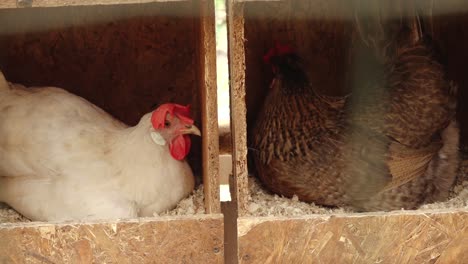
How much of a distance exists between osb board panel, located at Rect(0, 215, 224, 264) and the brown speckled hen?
476 millimetres

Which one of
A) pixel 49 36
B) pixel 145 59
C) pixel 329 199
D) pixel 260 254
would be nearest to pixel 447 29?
pixel 329 199

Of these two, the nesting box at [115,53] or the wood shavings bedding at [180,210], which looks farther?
the nesting box at [115,53]

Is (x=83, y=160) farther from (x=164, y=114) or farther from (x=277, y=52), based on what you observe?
(x=277, y=52)

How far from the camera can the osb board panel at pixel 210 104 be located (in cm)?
186

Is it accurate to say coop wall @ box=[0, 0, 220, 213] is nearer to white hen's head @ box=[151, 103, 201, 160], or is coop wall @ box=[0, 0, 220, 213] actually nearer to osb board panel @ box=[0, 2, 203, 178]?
osb board panel @ box=[0, 2, 203, 178]

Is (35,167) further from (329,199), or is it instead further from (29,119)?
(329,199)

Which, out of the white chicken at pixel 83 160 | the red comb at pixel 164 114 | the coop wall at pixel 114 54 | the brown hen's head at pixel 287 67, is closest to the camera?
the white chicken at pixel 83 160

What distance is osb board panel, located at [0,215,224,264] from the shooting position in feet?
5.90

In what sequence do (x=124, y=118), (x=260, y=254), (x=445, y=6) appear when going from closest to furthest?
(x=260, y=254) < (x=445, y=6) < (x=124, y=118)

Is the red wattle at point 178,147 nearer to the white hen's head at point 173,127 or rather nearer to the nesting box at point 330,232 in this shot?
the white hen's head at point 173,127

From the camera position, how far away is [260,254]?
5.98 ft

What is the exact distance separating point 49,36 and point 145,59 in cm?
34

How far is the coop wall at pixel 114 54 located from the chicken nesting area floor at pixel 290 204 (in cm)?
29

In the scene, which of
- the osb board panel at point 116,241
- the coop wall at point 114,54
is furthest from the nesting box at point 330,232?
the coop wall at point 114,54
